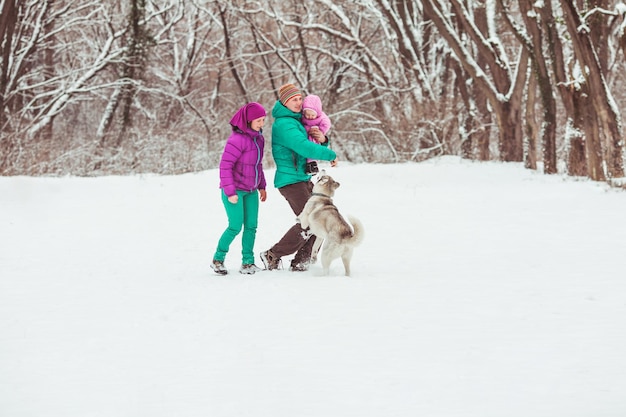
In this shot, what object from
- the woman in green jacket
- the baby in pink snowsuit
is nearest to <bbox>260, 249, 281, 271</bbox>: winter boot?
the woman in green jacket

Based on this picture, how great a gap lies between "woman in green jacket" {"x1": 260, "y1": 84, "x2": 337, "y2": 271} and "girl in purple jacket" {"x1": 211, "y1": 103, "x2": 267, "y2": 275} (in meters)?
0.16

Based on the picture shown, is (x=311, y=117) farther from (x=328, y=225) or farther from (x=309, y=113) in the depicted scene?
(x=328, y=225)

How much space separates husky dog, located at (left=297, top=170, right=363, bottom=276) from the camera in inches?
232

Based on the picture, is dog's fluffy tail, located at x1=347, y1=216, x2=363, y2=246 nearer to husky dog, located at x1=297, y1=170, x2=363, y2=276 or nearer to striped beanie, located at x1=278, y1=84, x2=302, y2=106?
husky dog, located at x1=297, y1=170, x2=363, y2=276

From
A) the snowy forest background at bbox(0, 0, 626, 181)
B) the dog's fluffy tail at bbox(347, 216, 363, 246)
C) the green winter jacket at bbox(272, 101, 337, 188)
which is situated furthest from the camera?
the snowy forest background at bbox(0, 0, 626, 181)

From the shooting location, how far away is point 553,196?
10.9 m

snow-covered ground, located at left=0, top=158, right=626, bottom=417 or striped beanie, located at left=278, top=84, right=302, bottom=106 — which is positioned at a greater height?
striped beanie, located at left=278, top=84, right=302, bottom=106

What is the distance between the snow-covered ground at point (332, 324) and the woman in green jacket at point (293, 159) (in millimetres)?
247

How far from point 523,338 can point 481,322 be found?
0.40m

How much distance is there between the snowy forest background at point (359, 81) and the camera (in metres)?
13.0

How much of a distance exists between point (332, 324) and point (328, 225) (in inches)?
58.6

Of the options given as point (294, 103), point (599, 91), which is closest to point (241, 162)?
point (294, 103)

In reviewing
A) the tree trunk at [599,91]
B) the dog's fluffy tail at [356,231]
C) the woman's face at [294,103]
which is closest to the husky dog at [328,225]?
the dog's fluffy tail at [356,231]

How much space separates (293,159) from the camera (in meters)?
6.27
